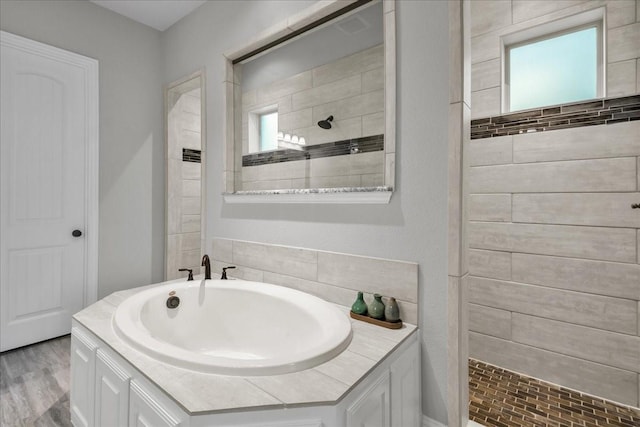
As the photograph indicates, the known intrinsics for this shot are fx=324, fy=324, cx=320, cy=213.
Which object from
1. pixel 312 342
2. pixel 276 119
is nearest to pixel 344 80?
pixel 276 119

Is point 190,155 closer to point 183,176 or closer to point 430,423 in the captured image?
point 183,176

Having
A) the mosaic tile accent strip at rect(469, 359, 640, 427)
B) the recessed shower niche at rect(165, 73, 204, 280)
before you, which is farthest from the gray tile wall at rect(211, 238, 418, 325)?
the mosaic tile accent strip at rect(469, 359, 640, 427)

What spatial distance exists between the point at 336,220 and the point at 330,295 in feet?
1.38

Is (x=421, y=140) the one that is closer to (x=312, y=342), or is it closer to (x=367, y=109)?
(x=367, y=109)

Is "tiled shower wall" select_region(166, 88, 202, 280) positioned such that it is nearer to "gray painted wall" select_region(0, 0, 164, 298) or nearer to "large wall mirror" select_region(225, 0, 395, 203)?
"gray painted wall" select_region(0, 0, 164, 298)

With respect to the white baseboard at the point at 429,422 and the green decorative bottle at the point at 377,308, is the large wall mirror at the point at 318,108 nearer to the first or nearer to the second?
the green decorative bottle at the point at 377,308

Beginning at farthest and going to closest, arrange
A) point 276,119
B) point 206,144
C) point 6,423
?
point 206,144, point 276,119, point 6,423

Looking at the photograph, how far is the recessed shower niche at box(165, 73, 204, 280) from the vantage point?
3.02 metres

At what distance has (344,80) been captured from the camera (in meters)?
1.82

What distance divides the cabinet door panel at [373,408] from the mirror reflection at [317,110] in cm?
92

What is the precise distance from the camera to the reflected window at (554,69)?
1.98 metres

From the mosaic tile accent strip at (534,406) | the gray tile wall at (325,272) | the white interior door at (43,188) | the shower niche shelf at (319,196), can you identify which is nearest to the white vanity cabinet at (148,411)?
the gray tile wall at (325,272)

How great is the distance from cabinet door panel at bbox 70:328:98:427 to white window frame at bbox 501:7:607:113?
8.99 feet

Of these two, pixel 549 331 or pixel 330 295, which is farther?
pixel 549 331
